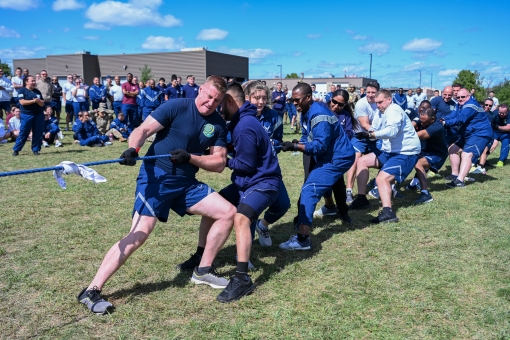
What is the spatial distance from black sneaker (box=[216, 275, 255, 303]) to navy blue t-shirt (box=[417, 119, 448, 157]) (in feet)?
15.6

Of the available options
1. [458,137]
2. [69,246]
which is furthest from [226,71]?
[69,246]

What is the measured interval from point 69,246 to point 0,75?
11.2 metres

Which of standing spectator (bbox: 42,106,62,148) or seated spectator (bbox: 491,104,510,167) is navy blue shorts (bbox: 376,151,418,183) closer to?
seated spectator (bbox: 491,104,510,167)

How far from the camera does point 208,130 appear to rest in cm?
360

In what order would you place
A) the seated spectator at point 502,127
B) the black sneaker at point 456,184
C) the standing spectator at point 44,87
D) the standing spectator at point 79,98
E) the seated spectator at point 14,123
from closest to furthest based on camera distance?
the black sneaker at point 456,184
the seated spectator at point 502,127
the seated spectator at point 14,123
the standing spectator at point 44,87
the standing spectator at point 79,98

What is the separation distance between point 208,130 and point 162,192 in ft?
2.14

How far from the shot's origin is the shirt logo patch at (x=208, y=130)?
11.8ft

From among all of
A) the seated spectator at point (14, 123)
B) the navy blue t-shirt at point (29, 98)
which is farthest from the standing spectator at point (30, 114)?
the seated spectator at point (14, 123)

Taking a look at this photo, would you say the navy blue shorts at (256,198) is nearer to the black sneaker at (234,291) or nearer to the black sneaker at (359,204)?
the black sneaker at (234,291)

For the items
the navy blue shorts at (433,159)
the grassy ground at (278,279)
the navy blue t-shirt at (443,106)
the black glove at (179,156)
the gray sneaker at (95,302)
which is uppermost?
the navy blue t-shirt at (443,106)

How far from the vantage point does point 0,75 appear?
13.3 meters

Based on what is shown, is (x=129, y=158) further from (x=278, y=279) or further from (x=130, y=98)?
(x=130, y=98)

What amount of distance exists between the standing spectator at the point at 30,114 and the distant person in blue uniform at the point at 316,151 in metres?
7.83

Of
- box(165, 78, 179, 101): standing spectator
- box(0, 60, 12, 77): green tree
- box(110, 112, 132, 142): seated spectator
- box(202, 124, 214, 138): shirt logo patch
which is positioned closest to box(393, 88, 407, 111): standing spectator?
box(165, 78, 179, 101): standing spectator
